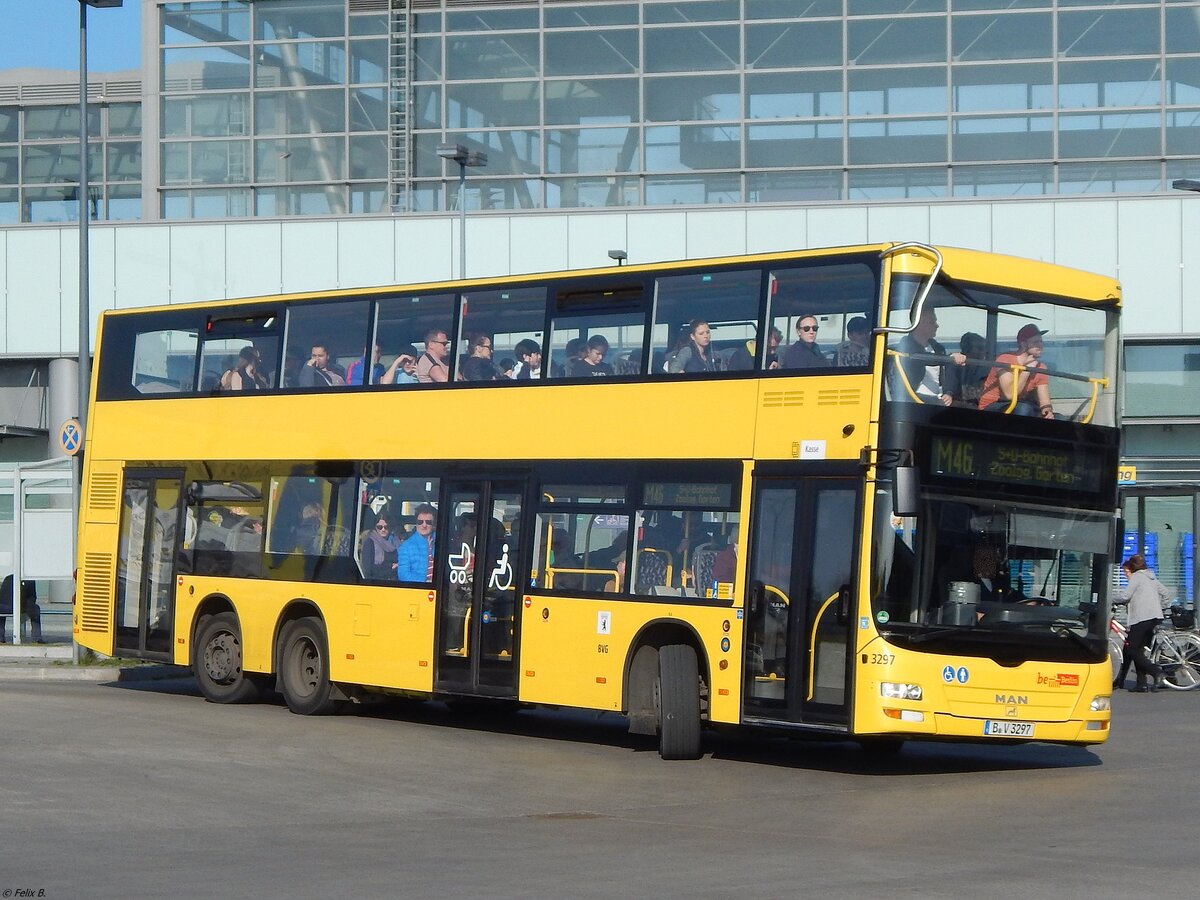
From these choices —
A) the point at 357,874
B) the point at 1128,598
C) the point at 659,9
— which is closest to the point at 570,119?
the point at 659,9

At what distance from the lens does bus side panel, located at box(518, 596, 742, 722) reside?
14.9 metres

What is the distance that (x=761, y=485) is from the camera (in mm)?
14805

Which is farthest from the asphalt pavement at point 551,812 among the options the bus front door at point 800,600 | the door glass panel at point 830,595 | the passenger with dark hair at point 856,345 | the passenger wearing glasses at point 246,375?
the passenger wearing glasses at point 246,375

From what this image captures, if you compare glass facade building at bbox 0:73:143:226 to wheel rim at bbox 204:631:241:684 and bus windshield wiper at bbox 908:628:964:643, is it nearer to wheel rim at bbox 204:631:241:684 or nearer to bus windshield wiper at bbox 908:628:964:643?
wheel rim at bbox 204:631:241:684

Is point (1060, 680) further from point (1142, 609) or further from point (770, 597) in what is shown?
point (1142, 609)

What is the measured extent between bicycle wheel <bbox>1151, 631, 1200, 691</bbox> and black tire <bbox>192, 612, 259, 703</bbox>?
39.2 feet

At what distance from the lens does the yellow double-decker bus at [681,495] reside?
45.6ft

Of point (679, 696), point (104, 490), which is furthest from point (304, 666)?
point (679, 696)

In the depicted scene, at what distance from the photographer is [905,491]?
1355 cm

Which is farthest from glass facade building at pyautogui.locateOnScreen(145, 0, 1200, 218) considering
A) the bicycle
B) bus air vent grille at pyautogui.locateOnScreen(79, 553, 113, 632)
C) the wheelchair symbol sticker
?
the wheelchair symbol sticker

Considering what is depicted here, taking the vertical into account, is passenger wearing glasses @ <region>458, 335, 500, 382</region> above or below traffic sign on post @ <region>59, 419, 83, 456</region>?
above

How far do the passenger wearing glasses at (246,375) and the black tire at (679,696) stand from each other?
6327mm

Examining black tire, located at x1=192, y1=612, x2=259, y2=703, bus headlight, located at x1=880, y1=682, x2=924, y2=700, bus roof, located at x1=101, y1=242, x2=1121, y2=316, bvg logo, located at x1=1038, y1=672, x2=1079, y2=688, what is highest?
bus roof, located at x1=101, y1=242, x2=1121, y2=316

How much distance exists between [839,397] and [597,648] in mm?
3262
